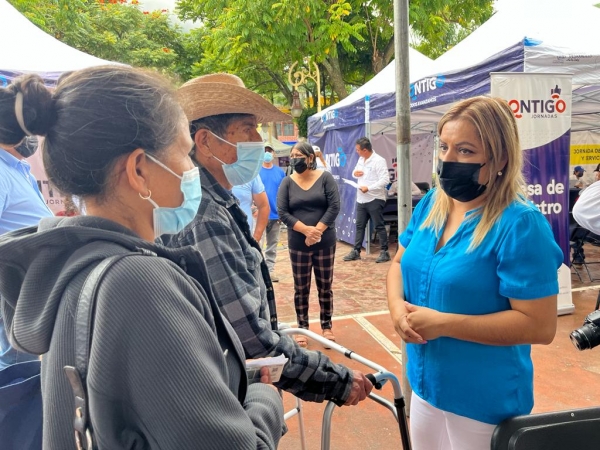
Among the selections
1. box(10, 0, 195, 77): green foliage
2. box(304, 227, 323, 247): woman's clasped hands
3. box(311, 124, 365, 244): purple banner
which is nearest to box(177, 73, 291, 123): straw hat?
box(304, 227, 323, 247): woman's clasped hands

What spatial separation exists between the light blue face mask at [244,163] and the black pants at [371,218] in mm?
6567

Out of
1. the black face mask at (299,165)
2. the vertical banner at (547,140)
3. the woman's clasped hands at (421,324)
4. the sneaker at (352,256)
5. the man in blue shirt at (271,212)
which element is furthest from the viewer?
the sneaker at (352,256)

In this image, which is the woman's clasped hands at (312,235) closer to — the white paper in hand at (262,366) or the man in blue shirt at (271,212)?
the man in blue shirt at (271,212)

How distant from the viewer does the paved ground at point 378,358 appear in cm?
316

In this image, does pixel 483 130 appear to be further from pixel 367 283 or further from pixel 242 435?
pixel 367 283

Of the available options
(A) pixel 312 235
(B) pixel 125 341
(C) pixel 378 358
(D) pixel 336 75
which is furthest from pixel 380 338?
(D) pixel 336 75

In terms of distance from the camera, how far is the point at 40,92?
99cm

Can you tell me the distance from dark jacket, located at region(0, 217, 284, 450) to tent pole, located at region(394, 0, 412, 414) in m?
1.93

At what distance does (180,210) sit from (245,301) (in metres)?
0.46

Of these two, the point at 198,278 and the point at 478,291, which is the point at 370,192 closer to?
the point at 478,291

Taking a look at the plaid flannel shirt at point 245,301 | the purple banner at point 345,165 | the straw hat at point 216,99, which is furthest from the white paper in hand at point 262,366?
the purple banner at point 345,165

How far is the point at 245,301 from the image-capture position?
60.9 inches

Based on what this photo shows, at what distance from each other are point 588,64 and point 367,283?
391 centimetres

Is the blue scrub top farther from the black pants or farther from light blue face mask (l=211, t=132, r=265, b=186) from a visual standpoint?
the black pants
